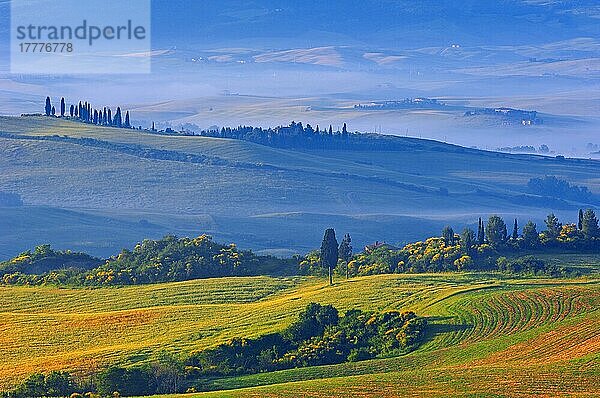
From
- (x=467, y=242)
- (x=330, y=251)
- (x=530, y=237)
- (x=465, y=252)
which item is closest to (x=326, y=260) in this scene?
(x=330, y=251)

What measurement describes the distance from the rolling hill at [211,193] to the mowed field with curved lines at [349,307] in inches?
2648

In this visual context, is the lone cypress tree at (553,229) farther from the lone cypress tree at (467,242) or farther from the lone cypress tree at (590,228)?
the lone cypress tree at (467,242)

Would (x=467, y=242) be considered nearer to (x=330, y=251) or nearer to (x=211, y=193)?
(x=330, y=251)

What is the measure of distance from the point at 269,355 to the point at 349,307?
26.4 feet

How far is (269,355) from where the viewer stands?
5306 centimetres

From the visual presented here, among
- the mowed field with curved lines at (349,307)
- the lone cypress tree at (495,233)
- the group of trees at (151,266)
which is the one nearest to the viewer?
the mowed field with curved lines at (349,307)

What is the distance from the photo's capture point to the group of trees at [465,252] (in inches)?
2785

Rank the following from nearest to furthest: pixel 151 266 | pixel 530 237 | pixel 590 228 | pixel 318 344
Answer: pixel 318 344, pixel 530 237, pixel 590 228, pixel 151 266

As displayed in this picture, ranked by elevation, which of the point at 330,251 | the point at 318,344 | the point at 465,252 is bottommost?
the point at 318,344

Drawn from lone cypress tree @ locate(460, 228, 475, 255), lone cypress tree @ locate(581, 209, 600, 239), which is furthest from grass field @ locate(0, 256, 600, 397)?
lone cypress tree @ locate(581, 209, 600, 239)

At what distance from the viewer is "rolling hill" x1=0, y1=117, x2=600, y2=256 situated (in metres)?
147

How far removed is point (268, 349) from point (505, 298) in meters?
10.9

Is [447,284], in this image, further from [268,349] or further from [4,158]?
[4,158]

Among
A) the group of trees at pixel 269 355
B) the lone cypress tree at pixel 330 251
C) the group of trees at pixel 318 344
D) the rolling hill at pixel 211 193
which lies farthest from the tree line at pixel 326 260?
the rolling hill at pixel 211 193
